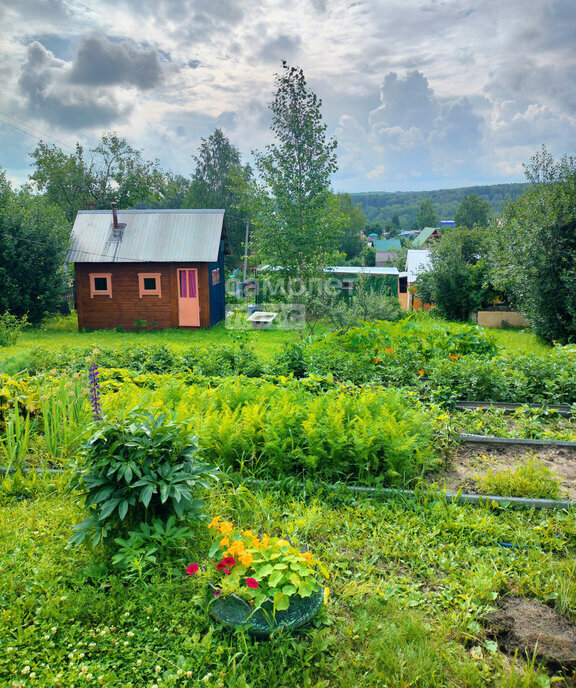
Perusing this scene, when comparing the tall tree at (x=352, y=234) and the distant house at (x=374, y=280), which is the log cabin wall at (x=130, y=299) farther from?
the tall tree at (x=352, y=234)

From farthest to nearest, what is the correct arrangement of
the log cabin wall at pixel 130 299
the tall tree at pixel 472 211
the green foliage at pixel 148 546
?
the tall tree at pixel 472 211 → the log cabin wall at pixel 130 299 → the green foliage at pixel 148 546

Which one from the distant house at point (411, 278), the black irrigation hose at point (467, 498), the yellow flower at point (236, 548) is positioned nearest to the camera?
the yellow flower at point (236, 548)

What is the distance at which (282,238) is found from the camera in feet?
49.6

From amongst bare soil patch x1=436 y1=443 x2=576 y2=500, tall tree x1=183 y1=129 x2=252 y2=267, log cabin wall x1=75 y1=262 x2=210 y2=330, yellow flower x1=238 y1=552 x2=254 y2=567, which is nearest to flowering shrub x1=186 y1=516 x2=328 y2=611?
yellow flower x1=238 y1=552 x2=254 y2=567

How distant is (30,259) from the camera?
59.9ft

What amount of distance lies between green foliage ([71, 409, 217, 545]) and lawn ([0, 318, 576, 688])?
100 mm

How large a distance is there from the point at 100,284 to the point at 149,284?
181 cm

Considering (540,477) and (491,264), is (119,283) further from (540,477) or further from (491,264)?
(540,477)

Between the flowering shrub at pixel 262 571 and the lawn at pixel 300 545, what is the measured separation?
0.19 meters

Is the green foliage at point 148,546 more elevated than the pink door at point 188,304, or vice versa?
the pink door at point 188,304

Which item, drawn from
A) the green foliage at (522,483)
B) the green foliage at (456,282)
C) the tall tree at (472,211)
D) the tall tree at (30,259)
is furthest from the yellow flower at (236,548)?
the tall tree at (472,211)

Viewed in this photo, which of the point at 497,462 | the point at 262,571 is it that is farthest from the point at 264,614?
the point at 497,462

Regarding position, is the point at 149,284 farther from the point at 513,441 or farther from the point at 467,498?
the point at 467,498

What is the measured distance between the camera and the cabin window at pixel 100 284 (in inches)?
711
